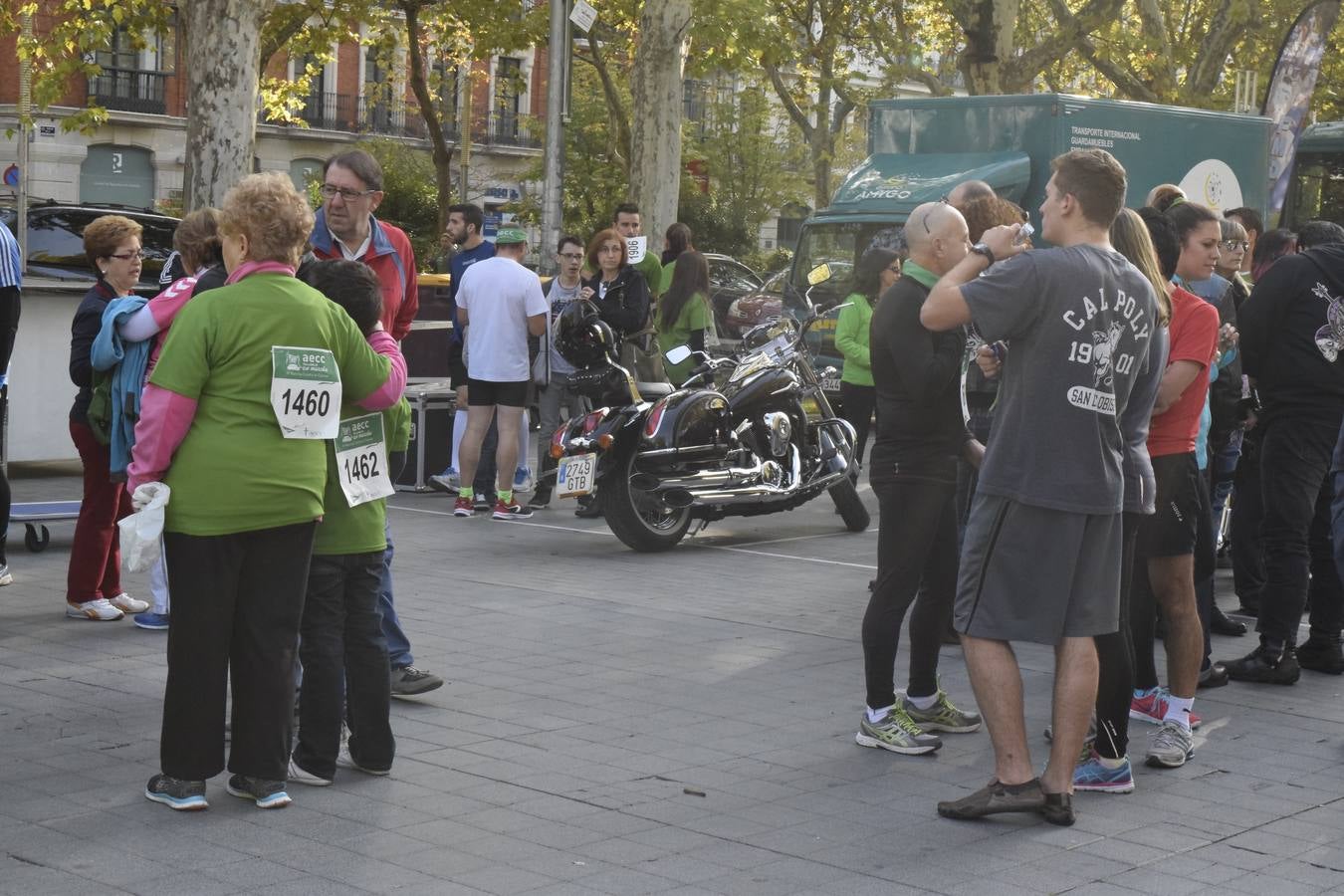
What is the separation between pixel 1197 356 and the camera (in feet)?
20.6

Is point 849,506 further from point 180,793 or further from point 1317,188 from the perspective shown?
point 1317,188

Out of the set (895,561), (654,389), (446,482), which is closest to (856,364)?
(654,389)

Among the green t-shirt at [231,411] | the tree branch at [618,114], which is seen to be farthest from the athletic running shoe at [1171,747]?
the tree branch at [618,114]

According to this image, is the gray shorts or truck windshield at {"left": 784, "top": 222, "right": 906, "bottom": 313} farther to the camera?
truck windshield at {"left": 784, "top": 222, "right": 906, "bottom": 313}

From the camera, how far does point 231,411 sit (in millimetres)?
5199

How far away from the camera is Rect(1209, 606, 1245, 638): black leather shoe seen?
341 inches

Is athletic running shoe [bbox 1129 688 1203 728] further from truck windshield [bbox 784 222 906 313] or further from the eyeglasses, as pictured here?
truck windshield [bbox 784 222 906 313]

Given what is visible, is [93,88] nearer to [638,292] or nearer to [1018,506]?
[638,292]

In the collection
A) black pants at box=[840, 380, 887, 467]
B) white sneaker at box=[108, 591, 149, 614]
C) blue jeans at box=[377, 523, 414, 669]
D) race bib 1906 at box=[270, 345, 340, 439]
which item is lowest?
white sneaker at box=[108, 591, 149, 614]

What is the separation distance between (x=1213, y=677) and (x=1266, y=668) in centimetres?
29

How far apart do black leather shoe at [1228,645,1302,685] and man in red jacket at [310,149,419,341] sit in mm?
3683

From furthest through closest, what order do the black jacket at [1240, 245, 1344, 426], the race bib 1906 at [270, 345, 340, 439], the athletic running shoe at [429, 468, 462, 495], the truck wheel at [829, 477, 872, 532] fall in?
the athletic running shoe at [429, 468, 462, 495] → the truck wheel at [829, 477, 872, 532] → the black jacket at [1240, 245, 1344, 426] → the race bib 1906 at [270, 345, 340, 439]

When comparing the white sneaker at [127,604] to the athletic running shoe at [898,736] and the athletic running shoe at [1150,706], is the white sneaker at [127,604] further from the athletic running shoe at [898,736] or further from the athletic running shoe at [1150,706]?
the athletic running shoe at [1150,706]

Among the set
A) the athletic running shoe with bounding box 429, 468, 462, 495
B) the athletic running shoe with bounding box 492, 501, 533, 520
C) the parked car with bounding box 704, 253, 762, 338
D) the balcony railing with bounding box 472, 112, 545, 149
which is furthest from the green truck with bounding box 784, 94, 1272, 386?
the balcony railing with bounding box 472, 112, 545, 149
